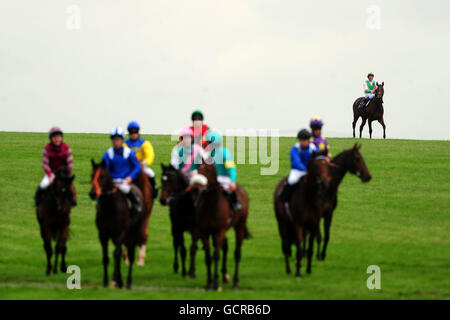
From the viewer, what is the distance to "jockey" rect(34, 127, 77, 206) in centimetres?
2064

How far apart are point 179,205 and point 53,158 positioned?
3155 mm

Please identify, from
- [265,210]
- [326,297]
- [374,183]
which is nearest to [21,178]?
[265,210]

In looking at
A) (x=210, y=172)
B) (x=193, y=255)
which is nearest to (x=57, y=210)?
(x=193, y=255)

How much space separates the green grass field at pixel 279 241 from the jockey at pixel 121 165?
1199mm

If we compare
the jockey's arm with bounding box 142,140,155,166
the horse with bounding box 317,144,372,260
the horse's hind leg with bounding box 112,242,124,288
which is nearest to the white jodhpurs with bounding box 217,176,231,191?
the horse's hind leg with bounding box 112,242,124,288

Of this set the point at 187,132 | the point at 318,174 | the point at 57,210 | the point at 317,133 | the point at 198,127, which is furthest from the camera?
the point at 317,133

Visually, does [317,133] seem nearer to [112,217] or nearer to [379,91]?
[112,217]

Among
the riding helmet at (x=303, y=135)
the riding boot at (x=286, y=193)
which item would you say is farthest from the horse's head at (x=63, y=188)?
the riding helmet at (x=303, y=135)

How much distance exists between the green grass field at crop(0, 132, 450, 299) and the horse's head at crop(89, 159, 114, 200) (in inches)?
23.2

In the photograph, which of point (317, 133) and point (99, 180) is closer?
point (99, 180)

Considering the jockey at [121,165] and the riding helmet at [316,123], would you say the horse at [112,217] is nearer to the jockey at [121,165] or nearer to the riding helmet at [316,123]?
the jockey at [121,165]

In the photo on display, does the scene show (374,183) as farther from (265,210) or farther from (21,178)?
(21,178)

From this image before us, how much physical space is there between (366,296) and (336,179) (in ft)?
17.2

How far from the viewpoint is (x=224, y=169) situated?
61.9 feet
